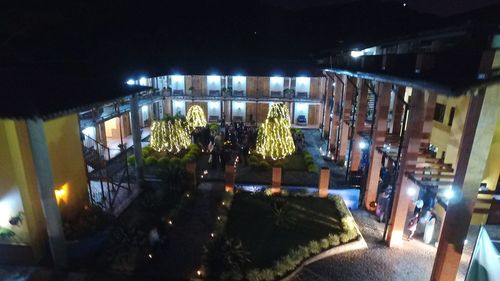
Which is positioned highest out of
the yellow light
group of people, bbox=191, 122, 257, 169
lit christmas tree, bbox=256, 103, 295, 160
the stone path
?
lit christmas tree, bbox=256, 103, 295, 160

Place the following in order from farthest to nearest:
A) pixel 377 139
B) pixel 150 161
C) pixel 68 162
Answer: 1. pixel 150 161
2. pixel 377 139
3. pixel 68 162

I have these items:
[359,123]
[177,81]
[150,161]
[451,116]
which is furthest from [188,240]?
[177,81]

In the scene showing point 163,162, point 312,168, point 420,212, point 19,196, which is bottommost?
point 312,168

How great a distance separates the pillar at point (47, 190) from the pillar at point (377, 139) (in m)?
12.2

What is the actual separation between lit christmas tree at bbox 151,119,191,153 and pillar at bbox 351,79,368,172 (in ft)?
32.9

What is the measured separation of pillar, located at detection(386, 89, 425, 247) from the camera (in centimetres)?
1037

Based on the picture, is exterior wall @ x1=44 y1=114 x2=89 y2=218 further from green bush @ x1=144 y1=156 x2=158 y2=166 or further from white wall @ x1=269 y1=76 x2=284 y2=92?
white wall @ x1=269 y1=76 x2=284 y2=92

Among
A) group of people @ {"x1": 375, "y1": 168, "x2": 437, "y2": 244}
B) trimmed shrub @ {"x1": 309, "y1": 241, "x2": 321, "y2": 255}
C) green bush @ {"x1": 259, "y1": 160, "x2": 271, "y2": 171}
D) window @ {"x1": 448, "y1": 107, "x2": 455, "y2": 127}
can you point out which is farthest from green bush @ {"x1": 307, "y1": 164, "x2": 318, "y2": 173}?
trimmed shrub @ {"x1": 309, "y1": 241, "x2": 321, "y2": 255}

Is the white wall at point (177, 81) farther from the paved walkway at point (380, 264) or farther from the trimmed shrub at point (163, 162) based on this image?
the paved walkway at point (380, 264)

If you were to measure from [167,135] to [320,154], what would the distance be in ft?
34.9

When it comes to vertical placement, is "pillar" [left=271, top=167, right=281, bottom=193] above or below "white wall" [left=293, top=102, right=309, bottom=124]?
below

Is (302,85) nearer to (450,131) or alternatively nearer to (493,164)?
(450,131)

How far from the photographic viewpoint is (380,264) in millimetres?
10648

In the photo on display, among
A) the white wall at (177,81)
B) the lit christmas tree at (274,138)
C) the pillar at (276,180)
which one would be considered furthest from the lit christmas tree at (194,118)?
the white wall at (177,81)
